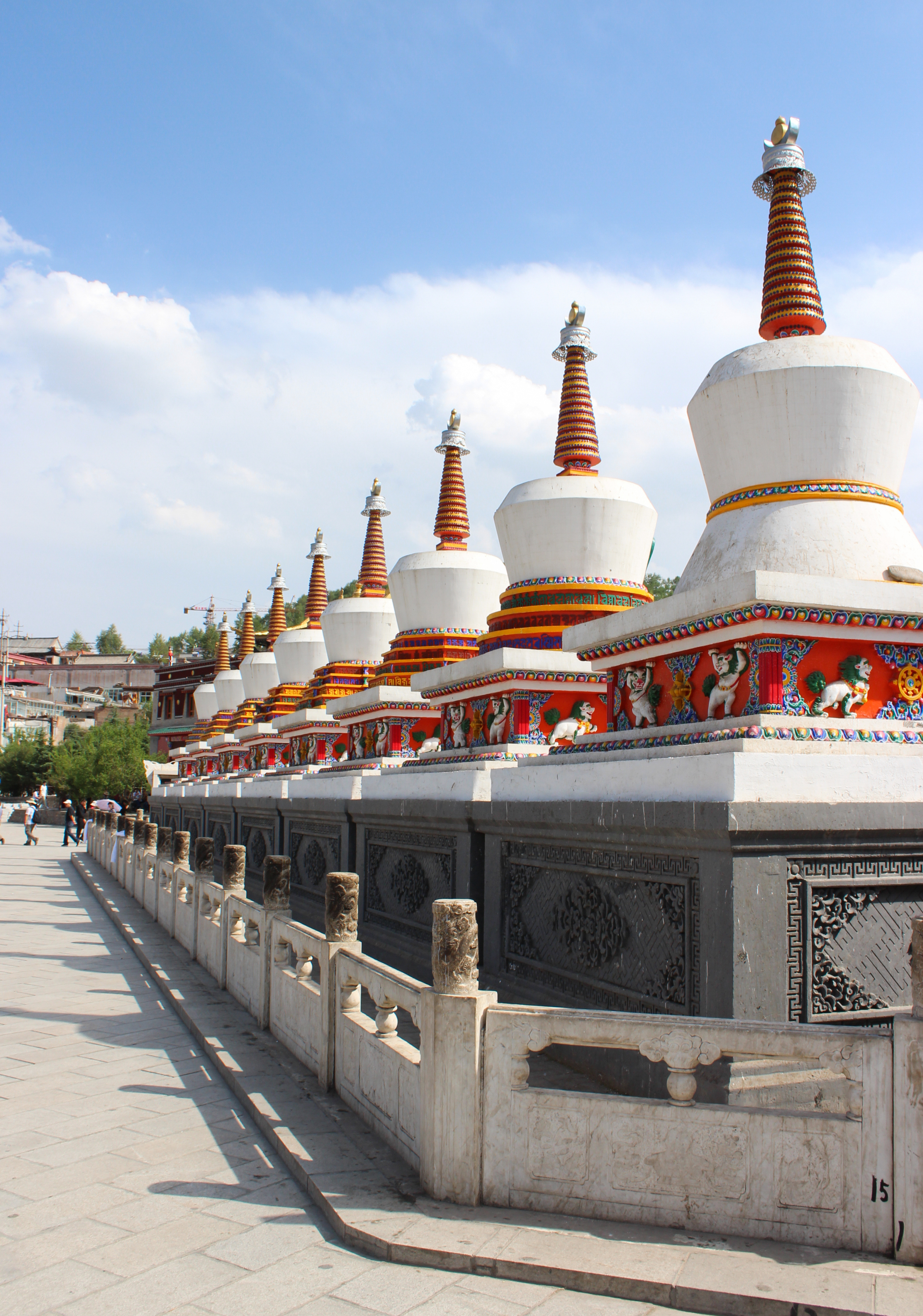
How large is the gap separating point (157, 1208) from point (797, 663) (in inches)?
174

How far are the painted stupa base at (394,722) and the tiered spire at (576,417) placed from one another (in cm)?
367

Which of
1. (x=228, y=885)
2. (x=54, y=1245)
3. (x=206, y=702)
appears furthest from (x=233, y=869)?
(x=206, y=702)

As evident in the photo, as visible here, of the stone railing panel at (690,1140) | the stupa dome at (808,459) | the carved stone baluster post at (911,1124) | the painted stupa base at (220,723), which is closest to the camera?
the carved stone baluster post at (911,1124)

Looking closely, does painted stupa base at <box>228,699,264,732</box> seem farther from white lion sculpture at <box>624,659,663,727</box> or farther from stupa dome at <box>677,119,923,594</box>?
stupa dome at <box>677,119,923,594</box>

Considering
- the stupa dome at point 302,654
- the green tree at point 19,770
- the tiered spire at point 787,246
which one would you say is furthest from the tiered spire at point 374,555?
the green tree at point 19,770

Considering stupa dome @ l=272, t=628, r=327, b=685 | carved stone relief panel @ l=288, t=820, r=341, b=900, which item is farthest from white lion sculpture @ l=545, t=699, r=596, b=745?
stupa dome @ l=272, t=628, r=327, b=685

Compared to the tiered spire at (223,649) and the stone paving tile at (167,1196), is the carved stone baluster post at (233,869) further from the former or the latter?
the tiered spire at (223,649)

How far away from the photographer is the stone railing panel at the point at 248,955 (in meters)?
7.86

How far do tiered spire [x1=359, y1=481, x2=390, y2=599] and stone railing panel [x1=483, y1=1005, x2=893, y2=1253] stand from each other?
1505 cm

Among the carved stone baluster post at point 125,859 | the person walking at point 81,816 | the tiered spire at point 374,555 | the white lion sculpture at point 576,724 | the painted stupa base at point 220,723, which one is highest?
the tiered spire at point 374,555

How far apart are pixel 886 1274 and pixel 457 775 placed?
562 centimetres

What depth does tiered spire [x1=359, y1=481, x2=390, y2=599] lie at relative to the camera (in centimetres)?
1923

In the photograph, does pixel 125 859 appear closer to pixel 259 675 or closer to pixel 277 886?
pixel 259 675

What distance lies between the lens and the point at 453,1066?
4410 millimetres
